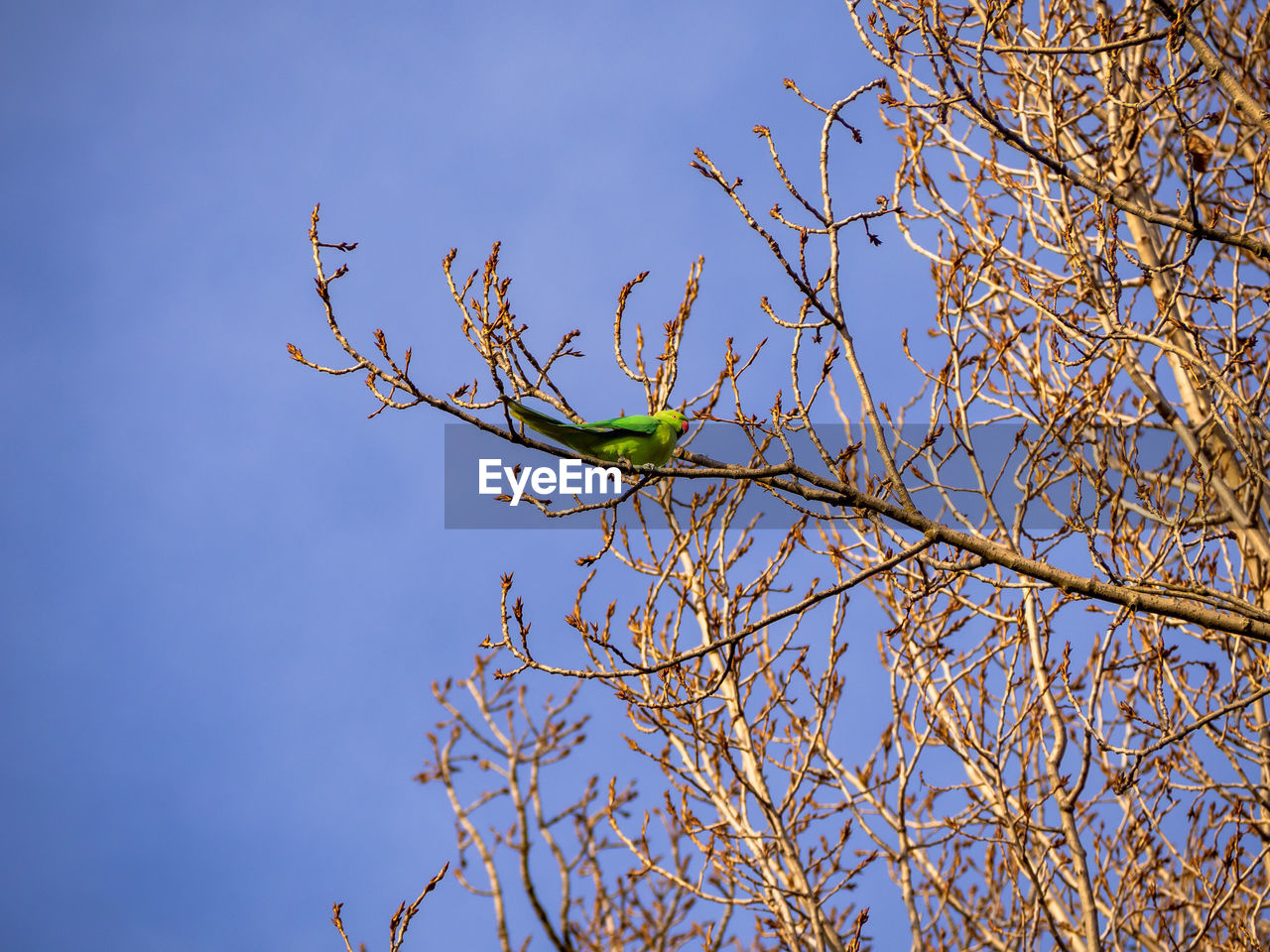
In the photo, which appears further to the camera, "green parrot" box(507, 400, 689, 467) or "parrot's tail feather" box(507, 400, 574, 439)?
"green parrot" box(507, 400, 689, 467)

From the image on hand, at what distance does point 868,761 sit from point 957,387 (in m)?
2.37

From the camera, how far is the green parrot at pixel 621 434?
374cm

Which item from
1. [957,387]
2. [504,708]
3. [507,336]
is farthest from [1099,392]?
[504,708]

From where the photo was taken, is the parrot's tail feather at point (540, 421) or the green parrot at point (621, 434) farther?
the green parrot at point (621, 434)

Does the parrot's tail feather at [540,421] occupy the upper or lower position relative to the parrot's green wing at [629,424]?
lower

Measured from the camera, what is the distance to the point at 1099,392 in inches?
210

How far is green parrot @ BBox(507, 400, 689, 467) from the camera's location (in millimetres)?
3742

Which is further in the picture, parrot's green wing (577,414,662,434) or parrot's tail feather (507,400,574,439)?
parrot's green wing (577,414,662,434)

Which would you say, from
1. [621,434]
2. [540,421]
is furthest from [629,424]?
[540,421]

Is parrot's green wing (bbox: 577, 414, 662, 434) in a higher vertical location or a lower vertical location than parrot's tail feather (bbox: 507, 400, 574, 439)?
higher

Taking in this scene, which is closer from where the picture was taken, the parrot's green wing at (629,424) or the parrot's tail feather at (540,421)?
the parrot's tail feather at (540,421)

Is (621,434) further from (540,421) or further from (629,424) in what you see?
(540,421)

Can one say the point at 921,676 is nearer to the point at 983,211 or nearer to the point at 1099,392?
the point at 1099,392

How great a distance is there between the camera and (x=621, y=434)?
4.39 m
